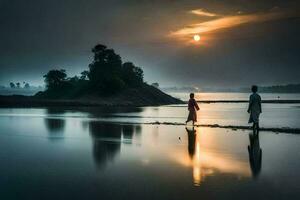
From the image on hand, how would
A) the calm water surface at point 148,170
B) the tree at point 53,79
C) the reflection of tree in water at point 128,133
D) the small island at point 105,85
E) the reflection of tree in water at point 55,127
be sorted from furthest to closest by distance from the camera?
1. the tree at point 53,79
2. the small island at point 105,85
3. the reflection of tree in water at point 55,127
4. the reflection of tree in water at point 128,133
5. the calm water surface at point 148,170

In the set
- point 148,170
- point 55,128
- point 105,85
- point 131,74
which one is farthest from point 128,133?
point 131,74

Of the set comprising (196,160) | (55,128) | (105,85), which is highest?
(105,85)

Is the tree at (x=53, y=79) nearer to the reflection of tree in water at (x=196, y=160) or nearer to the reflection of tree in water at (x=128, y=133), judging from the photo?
the reflection of tree in water at (x=128, y=133)

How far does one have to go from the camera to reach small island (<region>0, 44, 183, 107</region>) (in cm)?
10231

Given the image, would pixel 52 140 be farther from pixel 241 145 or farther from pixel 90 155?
pixel 241 145

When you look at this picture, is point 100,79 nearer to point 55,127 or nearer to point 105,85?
point 105,85

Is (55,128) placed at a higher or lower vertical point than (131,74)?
lower

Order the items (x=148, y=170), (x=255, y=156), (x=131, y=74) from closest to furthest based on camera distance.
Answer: (x=148, y=170) → (x=255, y=156) → (x=131, y=74)

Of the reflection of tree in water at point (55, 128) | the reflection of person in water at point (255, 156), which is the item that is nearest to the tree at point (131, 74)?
the reflection of tree in water at point (55, 128)

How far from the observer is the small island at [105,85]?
336 feet

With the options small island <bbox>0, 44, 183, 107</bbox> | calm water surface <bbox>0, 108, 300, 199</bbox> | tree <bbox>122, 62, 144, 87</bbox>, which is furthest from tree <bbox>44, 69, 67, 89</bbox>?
calm water surface <bbox>0, 108, 300, 199</bbox>

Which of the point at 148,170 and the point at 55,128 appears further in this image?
the point at 55,128

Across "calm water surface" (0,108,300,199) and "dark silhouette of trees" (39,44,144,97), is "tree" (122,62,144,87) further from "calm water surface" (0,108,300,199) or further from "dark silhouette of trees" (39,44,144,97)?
"calm water surface" (0,108,300,199)

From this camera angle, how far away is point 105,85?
103m
